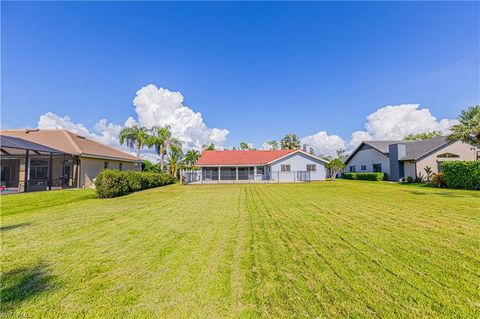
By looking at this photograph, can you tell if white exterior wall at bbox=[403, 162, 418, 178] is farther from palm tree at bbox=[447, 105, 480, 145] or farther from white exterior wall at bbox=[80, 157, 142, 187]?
white exterior wall at bbox=[80, 157, 142, 187]

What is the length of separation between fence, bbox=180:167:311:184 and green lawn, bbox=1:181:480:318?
21669 mm

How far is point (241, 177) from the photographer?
3091cm

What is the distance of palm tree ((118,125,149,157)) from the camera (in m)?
33.9

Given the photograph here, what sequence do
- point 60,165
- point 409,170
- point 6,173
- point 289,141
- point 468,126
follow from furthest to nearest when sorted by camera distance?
1. point 289,141
2. point 409,170
3. point 60,165
4. point 6,173
5. point 468,126

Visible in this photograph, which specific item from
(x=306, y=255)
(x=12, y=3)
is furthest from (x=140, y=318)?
(x=12, y=3)

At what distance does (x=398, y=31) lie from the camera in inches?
569

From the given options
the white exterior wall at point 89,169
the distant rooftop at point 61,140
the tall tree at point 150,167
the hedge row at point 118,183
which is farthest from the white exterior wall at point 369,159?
the white exterior wall at point 89,169

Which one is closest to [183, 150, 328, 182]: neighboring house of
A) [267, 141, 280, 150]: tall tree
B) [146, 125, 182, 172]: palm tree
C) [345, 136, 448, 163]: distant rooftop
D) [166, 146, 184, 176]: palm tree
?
[166, 146, 184, 176]: palm tree

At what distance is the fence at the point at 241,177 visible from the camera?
94.3ft

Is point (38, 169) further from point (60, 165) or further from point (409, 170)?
point (409, 170)

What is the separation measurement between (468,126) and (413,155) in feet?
41.2

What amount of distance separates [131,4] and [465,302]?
16870mm

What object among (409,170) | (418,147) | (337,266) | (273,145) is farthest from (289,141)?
(337,266)

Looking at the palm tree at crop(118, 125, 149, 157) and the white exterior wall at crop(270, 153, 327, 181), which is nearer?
the white exterior wall at crop(270, 153, 327, 181)
